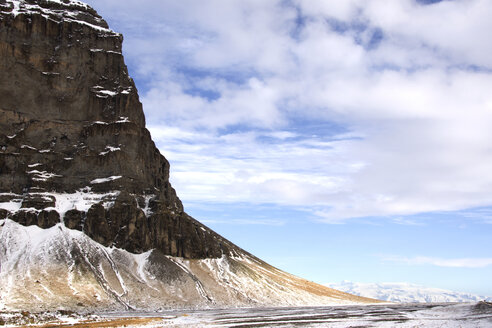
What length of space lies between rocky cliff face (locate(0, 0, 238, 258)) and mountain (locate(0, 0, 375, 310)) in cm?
34

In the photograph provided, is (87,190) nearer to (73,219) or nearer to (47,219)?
(73,219)

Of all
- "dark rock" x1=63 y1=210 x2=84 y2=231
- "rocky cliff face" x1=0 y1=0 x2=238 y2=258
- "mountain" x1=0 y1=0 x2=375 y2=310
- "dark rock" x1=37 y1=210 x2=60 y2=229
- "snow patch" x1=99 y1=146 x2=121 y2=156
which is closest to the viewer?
"mountain" x1=0 y1=0 x2=375 y2=310

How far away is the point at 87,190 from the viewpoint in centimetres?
17362

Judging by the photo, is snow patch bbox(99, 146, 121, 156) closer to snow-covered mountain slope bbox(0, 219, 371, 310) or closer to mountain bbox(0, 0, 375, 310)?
mountain bbox(0, 0, 375, 310)

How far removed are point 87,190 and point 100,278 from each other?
37655 millimetres

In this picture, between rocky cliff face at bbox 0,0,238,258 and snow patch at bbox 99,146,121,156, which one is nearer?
rocky cliff face at bbox 0,0,238,258

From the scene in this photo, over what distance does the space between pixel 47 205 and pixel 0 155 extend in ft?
72.0

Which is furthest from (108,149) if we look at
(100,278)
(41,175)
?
(100,278)

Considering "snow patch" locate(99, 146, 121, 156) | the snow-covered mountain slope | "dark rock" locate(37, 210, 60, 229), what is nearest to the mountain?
"dark rock" locate(37, 210, 60, 229)

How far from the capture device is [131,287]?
147750 millimetres

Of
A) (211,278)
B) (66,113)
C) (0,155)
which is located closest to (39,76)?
(66,113)

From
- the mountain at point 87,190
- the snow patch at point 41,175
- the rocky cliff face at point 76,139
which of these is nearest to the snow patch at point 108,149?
the rocky cliff face at point 76,139

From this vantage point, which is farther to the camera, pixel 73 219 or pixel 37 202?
pixel 73 219

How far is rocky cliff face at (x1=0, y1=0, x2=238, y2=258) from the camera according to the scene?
16638 centimetres
